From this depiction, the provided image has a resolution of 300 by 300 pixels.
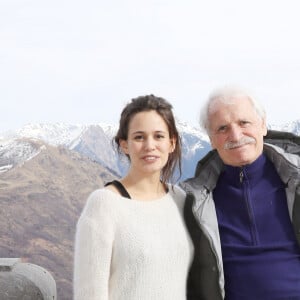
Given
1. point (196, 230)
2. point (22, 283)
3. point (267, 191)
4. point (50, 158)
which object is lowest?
point (22, 283)

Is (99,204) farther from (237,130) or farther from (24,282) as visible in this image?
(24,282)

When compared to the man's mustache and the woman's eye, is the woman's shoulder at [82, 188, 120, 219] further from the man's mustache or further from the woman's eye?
the man's mustache

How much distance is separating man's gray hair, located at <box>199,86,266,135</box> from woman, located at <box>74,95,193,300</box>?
0.88 ft

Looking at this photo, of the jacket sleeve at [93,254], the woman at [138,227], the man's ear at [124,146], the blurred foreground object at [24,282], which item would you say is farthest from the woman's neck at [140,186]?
the blurred foreground object at [24,282]

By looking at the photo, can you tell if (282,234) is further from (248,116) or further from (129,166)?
(129,166)

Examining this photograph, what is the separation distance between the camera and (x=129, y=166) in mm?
2727

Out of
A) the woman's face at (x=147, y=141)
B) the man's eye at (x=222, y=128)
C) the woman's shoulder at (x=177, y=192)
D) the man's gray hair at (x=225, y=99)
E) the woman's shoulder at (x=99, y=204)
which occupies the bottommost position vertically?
the woman's shoulder at (x=99, y=204)

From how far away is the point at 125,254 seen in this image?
2.46 meters

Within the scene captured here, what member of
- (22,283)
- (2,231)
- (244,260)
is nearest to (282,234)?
(244,260)

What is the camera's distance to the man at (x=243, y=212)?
272 cm

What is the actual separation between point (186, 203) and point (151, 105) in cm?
50

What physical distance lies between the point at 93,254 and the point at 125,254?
13 centimetres

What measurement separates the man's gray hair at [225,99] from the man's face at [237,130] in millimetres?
17

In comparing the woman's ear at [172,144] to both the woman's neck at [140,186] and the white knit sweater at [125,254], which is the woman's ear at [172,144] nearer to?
the woman's neck at [140,186]
